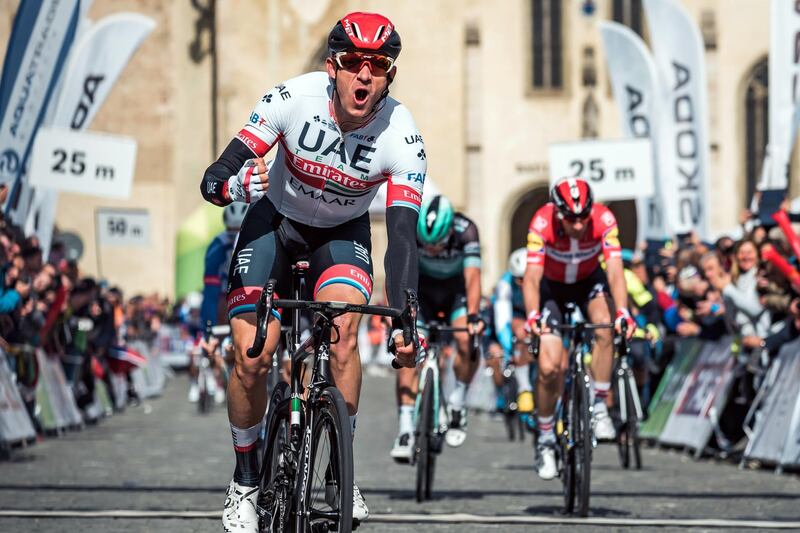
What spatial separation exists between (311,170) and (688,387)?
34.6 ft

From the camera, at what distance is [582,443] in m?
10.1

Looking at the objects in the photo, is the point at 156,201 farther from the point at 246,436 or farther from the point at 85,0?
the point at 246,436

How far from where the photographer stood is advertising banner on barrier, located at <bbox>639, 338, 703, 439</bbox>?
696 inches

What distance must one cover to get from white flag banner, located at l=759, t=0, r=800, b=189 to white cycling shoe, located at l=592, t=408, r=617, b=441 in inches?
252

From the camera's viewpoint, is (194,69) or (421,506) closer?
(421,506)

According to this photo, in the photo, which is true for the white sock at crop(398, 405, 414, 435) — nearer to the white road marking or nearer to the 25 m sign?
the white road marking

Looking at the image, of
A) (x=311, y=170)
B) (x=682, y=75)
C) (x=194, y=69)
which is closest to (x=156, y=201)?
(x=194, y=69)

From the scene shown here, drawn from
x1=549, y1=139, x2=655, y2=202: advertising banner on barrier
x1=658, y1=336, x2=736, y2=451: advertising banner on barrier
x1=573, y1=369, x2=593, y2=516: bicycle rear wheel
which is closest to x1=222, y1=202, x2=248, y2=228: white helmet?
x1=573, y1=369, x2=593, y2=516: bicycle rear wheel

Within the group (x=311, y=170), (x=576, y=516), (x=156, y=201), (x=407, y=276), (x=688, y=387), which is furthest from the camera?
(x=156, y=201)

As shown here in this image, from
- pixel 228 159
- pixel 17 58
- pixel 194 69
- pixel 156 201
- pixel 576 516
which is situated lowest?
pixel 576 516

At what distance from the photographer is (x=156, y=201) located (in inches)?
2169

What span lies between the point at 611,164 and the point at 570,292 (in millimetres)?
11337

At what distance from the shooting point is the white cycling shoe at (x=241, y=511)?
7.01 m

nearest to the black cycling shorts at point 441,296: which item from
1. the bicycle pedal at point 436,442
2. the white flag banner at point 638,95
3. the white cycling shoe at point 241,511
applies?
the bicycle pedal at point 436,442
